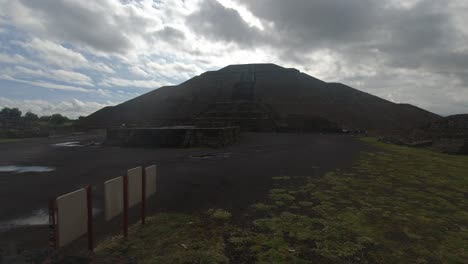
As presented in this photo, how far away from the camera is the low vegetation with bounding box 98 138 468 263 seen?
3.34m

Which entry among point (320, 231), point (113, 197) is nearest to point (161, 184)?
point (113, 197)

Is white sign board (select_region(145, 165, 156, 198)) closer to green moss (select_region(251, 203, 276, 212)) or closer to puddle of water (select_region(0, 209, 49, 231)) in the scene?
puddle of water (select_region(0, 209, 49, 231))

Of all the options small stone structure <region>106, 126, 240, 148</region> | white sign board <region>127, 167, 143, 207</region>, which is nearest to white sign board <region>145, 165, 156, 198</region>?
white sign board <region>127, 167, 143, 207</region>

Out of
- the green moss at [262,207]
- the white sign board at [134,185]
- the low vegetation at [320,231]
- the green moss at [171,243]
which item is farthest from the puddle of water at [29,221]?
the green moss at [262,207]

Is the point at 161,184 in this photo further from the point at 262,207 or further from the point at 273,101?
the point at 273,101

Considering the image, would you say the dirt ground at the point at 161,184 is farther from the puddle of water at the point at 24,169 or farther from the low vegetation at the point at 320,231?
the low vegetation at the point at 320,231

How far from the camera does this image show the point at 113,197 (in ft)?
11.7

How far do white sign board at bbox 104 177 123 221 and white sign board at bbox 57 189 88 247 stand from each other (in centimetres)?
29

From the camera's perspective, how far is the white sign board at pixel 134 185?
3988 mm

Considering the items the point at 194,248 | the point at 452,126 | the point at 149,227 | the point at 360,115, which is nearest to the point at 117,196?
the point at 149,227

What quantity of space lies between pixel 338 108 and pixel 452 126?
26084 mm

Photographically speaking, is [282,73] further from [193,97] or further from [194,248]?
[194,248]

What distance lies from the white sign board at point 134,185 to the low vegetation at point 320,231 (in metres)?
0.47

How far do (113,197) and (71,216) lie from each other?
704 mm
